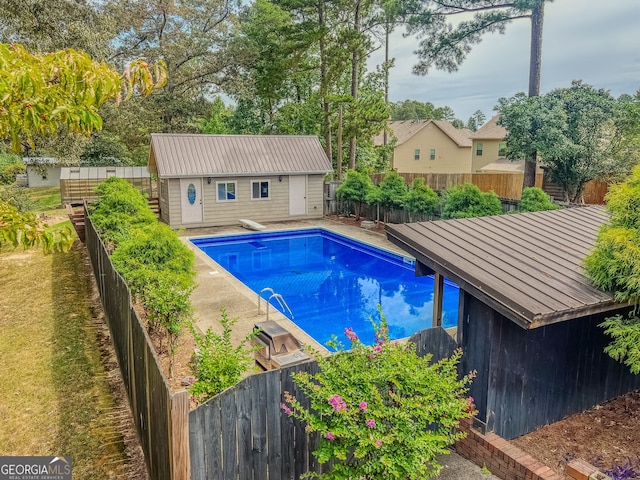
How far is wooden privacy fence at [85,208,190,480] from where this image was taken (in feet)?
10.7

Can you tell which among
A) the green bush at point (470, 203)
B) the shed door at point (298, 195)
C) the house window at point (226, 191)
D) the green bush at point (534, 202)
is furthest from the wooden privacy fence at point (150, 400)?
the shed door at point (298, 195)

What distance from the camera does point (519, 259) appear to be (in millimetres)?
5398

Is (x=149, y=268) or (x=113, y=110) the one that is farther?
(x=113, y=110)

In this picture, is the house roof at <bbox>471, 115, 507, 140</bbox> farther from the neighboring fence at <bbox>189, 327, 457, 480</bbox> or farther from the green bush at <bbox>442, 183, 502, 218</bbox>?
the neighboring fence at <bbox>189, 327, 457, 480</bbox>

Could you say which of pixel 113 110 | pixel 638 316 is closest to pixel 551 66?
pixel 638 316

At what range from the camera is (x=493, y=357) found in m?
4.81

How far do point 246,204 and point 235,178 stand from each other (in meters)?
1.25

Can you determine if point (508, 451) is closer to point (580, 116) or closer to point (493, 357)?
point (493, 357)

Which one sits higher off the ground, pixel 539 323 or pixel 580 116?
pixel 580 116

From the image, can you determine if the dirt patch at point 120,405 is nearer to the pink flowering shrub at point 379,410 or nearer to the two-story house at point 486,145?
the pink flowering shrub at point 379,410

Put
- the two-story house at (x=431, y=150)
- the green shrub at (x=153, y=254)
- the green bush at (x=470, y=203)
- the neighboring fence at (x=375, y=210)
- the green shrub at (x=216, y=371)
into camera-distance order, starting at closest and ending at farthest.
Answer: the green shrub at (x=216, y=371) < the green shrub at (x=153, y=254) < the green bush at (x=470, y=203) < the neighboring fence at (x=375, y=210) < the two-story house at (x=431, y=150)

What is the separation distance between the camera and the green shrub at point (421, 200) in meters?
16.6

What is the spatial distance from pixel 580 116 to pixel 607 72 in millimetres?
4942

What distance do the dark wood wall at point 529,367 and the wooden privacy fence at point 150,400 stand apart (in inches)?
123
